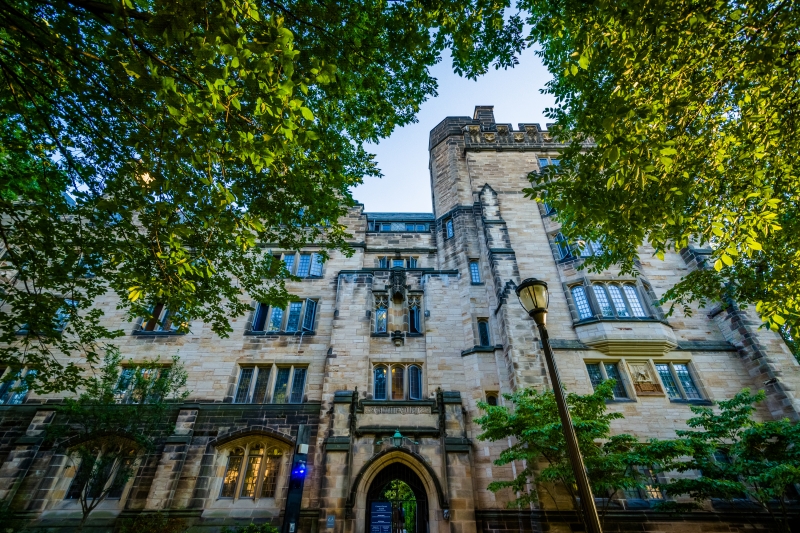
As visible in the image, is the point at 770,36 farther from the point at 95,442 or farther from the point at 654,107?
the point at 95,442

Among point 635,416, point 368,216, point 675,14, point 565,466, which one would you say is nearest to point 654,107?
point 675,14

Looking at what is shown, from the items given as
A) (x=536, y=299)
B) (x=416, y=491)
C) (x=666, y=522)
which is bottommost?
(x=666, y=522)

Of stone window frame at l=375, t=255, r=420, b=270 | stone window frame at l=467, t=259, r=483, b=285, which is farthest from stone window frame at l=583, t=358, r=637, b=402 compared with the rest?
stone window frame at l=375, t=255, r=420, b=270

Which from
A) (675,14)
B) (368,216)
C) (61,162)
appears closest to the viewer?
(675,14)

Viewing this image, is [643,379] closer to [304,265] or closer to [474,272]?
[474,272]

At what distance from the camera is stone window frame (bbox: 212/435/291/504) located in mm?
12062

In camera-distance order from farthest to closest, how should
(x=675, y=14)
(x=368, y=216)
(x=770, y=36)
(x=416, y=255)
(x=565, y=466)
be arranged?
(x=368, y=216) → (x=416, y=255) → (x=565, y=466) → (x=675, y=14) → (x=770, y=36)

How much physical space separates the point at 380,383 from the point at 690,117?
→ 41.3 feet

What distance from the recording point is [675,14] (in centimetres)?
579

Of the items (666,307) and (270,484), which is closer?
(270,484)

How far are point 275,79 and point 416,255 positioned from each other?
573 inches

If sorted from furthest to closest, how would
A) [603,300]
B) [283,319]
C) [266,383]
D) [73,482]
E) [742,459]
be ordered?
[283,319] < [603,300] < [266,383] < [73,482] < [742,459]

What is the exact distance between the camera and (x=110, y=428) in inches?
460

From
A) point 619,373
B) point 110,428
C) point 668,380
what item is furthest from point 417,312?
point 110,428
